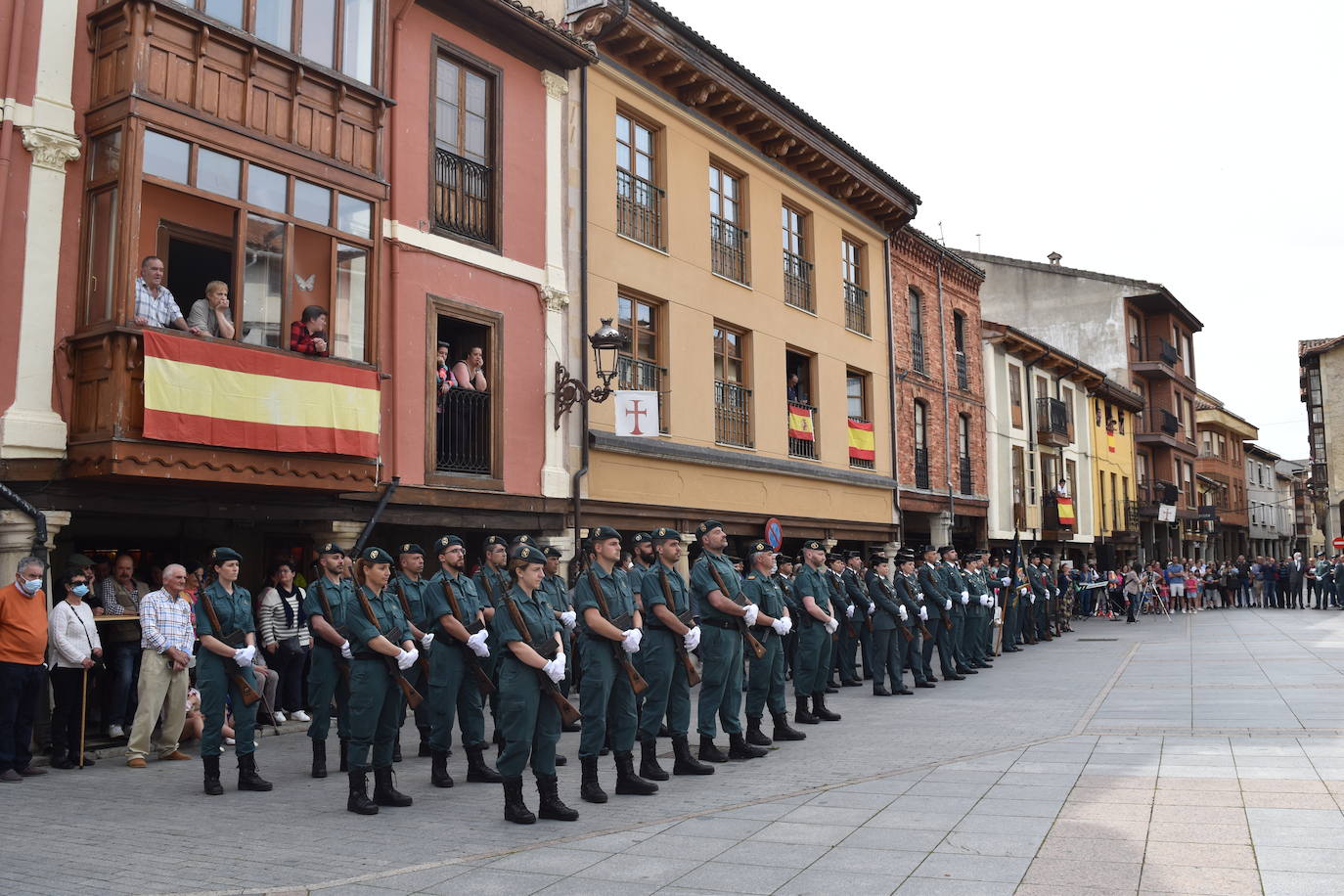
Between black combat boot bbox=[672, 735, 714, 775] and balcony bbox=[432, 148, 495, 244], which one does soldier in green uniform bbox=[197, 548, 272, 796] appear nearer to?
black combat boot bbox=[672, 735, 714, 775]

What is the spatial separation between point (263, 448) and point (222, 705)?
3.39 meters

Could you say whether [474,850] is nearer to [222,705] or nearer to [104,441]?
→ [222,705]

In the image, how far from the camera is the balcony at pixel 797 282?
22.5 meters

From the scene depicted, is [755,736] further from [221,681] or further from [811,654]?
[221,681]

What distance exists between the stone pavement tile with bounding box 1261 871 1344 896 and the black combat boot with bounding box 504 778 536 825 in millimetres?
4292

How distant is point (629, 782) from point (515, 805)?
114cm

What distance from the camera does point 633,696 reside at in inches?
335

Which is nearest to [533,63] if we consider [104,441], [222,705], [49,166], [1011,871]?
[49,166]

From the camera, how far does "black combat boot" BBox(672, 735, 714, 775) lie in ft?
30.2

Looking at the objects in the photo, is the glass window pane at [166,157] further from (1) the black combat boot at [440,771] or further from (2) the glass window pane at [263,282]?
(1) the black combat boot at [440,771]

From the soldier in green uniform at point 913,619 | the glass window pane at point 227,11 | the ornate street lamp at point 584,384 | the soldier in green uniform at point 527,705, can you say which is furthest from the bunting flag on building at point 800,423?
the soldier in green uniform at point 527,705

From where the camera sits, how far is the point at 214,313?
11.5 metres

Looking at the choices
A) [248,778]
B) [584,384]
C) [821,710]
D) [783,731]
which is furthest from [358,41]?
[821,710]

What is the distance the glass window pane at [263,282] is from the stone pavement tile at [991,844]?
8.58 metres
